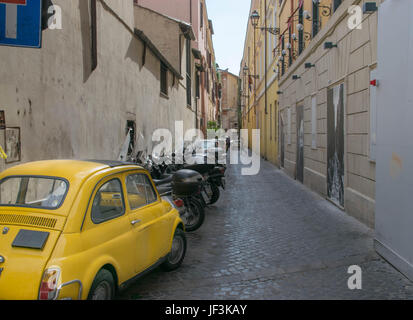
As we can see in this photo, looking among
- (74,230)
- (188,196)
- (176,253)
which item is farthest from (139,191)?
(188,196)

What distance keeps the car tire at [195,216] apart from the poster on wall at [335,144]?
11.6 feet

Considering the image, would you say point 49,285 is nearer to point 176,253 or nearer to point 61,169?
point 61,169

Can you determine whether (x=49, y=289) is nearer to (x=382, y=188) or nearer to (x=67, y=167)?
(x=67, y=167)

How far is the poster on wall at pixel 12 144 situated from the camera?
5453 millimetres

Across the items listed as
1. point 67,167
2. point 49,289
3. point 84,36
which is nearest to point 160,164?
point 84,36

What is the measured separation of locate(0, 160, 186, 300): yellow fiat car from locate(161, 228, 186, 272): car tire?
456 millimetres

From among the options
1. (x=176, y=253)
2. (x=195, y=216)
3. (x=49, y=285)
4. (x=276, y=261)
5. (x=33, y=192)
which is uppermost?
(x=33, y=192)

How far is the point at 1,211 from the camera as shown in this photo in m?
3.50

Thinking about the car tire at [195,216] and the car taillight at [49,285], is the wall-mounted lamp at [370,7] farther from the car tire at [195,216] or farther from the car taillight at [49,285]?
the car taillight at [49,285]

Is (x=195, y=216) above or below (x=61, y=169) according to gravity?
below

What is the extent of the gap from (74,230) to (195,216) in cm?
418

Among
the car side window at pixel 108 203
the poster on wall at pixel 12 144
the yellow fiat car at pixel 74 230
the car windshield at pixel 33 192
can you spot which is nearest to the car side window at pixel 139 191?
the yellow fiat car at pixel 74 230

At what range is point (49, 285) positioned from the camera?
2.98 meters

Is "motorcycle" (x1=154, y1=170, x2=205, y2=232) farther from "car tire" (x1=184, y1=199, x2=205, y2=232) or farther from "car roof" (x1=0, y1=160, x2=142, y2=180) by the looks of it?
"car roof" (x1=0, y1=160, x2=142, y2=180)
